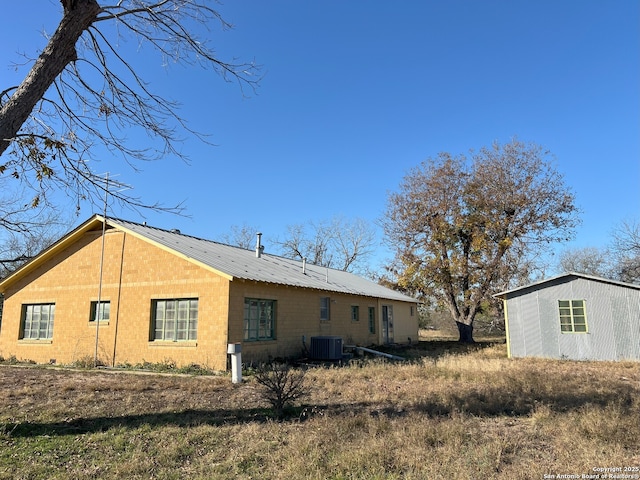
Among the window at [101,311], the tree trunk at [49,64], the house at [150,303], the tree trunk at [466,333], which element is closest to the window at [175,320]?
the house at [150,303]

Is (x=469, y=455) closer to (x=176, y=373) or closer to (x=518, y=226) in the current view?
(x=176, y=373)

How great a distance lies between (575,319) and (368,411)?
13.2m

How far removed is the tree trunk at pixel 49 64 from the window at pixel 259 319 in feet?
31.1

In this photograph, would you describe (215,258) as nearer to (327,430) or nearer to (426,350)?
(327,430)

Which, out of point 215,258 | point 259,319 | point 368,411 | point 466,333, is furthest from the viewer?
point 466,333

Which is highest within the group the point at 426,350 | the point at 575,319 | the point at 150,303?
the point at 150,303

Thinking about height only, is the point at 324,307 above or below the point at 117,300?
below

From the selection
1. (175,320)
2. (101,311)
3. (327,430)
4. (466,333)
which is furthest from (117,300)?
(466,333)

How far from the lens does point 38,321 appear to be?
17.5 meters

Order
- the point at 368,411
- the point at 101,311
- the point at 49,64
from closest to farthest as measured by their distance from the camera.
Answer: the point at 49,64, the point at 368,411, the point at 101,311

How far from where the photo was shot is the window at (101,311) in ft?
51.8

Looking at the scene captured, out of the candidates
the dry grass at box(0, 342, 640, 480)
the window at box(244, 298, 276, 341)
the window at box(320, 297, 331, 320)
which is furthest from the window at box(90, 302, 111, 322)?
the window at box(320, 297, 331, 320)

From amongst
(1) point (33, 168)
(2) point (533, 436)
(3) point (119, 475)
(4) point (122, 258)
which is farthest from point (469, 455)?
(4) point (122, 258)

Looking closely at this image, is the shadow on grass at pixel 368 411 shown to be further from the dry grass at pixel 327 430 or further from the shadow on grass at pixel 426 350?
the shadow on grass at pixel 426 350
